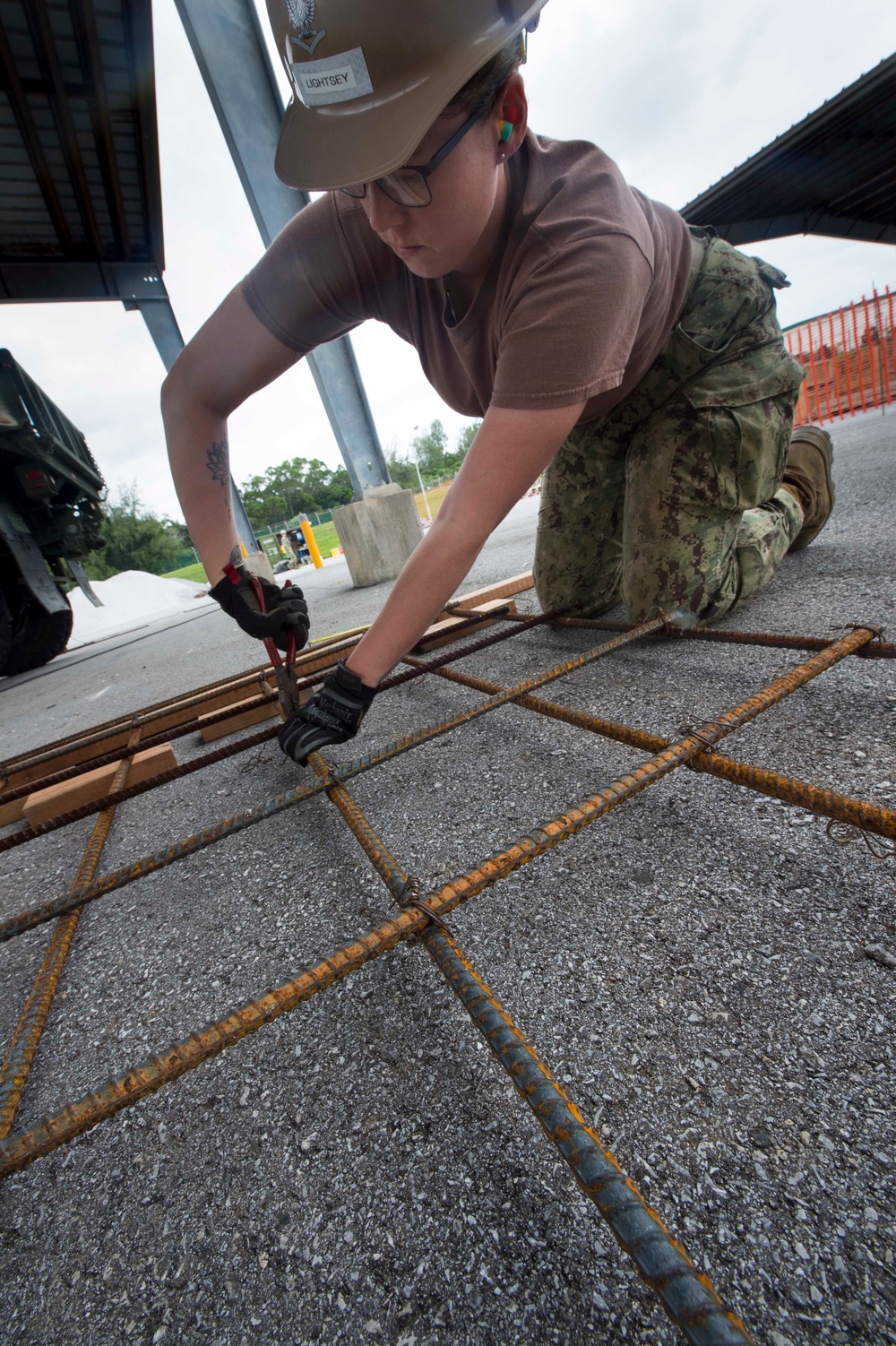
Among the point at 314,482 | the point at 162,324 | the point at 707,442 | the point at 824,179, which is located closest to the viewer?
the point at 707,442

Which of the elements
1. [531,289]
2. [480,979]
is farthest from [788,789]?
[531,289]

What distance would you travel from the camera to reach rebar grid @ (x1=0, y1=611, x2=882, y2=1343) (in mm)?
429

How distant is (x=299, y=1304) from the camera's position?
1.79 ft

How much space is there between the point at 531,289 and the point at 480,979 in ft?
3.93

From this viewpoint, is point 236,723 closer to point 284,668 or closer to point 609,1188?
point 284,668

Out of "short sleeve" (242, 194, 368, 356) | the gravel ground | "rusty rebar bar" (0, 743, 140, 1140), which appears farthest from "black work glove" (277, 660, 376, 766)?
"short sleeve" (242, 194, 368, 356)

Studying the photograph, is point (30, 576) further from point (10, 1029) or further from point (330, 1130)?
point (330, 1130)

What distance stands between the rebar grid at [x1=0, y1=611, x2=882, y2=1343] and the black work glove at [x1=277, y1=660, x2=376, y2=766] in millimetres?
77

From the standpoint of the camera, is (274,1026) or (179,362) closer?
(274,1026)

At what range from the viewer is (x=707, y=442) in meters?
A: 1.74

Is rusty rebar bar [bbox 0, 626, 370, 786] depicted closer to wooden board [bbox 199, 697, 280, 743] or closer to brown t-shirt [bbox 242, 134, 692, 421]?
wooden board [bbox 199, 697, 280, 743]

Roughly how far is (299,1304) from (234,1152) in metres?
0.19

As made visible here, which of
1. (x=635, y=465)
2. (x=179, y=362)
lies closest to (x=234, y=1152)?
(x=179, y=362)

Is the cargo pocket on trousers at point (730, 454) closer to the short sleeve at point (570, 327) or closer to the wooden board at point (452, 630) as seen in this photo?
the short sleeve at point (570, 327)
